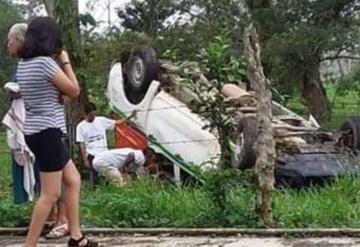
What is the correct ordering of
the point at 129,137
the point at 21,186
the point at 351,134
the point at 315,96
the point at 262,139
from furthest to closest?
1. the point at 315,96
2. the point at 129,137
3. the point at 351,134
4. the point at 21,186
5. the point at 262,139

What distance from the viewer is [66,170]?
6125mm

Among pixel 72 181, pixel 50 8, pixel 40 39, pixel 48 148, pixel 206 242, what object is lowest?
pixel 206 242

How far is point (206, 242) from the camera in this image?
261 inches

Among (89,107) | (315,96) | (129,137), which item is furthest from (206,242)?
(315,96)

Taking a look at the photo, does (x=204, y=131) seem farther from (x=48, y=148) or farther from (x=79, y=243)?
(x=48, y=148)

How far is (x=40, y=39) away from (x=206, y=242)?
6.51ft

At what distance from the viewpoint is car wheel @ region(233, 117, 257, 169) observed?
10211 mm

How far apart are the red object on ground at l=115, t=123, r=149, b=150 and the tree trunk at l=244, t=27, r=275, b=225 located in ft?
19.1

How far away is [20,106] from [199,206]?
1.77 meters

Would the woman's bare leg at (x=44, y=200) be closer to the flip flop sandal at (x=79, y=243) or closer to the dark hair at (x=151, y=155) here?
the flip flop sandal at (x=79, y=243)

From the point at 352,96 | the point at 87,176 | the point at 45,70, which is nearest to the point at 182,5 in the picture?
the point at 352,96

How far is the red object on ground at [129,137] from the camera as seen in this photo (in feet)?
42.7

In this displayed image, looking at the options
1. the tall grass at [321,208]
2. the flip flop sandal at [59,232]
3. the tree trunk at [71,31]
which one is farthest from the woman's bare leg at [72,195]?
the tree trunk at [71,31]

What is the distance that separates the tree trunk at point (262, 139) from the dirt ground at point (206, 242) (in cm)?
41
